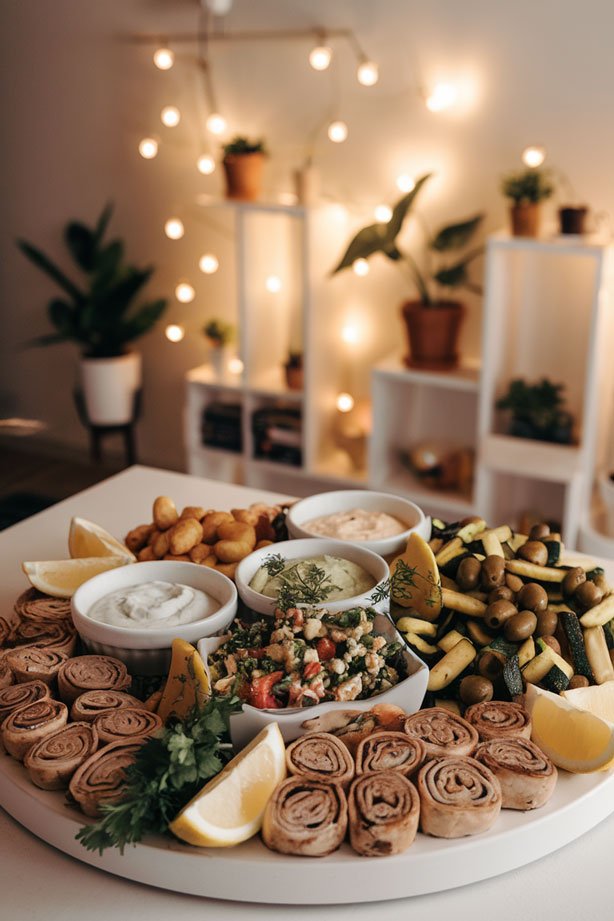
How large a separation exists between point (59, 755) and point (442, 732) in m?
0.51

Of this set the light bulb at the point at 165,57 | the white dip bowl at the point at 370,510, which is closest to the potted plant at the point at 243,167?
the light bulb at the point at 165,57

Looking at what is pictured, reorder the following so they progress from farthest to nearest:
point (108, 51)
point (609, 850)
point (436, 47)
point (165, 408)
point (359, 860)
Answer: point (165, 408), point (108, 51), point (436, 47), point (609, 850), point (359, 860)

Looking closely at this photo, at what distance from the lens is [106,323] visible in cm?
441

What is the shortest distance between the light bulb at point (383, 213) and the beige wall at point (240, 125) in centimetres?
4

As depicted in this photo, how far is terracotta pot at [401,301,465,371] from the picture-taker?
3586 millimetres

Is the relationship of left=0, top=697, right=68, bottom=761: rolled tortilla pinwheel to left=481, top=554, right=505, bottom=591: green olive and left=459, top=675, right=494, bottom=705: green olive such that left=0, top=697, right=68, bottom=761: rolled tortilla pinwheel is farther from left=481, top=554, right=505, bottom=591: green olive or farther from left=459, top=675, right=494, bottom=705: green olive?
left=481, top=554, right=505, bottom=591: green olive

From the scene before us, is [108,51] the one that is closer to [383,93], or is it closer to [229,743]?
[383,93]

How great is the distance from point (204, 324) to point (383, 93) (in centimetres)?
131

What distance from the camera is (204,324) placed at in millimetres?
4473

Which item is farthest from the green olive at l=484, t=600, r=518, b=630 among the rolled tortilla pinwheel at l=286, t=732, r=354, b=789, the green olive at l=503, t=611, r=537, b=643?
the rolled tortilla pinwheel at l=286, t=732, r=354, b=789

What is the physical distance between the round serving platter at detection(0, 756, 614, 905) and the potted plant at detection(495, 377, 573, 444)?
7.65 feet

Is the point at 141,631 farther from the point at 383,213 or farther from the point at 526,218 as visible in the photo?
the point at 383,213

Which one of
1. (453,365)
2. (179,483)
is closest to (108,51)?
(453,365)

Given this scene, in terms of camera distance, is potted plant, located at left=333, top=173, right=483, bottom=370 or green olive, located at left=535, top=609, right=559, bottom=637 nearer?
green olive, located at left=535, top=609, right=559, bottom=637
